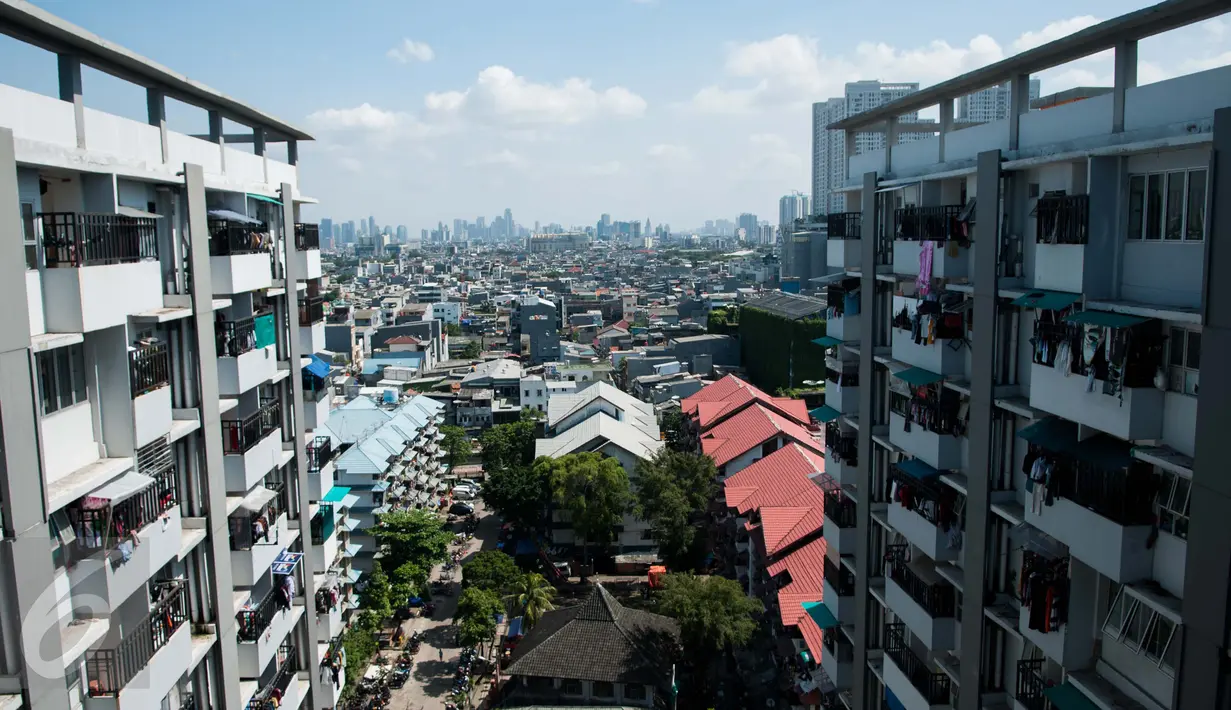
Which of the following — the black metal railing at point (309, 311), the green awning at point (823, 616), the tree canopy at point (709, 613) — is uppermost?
the black metal railing at point (309, 311)

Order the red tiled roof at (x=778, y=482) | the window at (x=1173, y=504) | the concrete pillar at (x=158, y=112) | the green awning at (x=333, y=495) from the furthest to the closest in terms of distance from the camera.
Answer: the red tiled roof at (x=778, y=482), the green awning at (x=333, y=495), the concrete pillar at (x=158, y=112), the window at (x=1173, y=504)

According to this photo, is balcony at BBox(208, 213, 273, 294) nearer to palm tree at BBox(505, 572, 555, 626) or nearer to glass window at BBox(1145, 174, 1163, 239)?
glass window at BBox(1145, 174, 1163, 239)

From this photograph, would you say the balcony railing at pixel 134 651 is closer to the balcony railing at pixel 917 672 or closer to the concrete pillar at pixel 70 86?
the concrete pillar at pixel 70 86

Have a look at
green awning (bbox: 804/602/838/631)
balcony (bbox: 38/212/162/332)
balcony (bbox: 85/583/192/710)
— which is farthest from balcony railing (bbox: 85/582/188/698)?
green awning (bbox: 804/602/838/631)

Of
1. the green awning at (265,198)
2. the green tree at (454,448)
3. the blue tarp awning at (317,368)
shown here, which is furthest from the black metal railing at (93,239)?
the green tree at (454,448)

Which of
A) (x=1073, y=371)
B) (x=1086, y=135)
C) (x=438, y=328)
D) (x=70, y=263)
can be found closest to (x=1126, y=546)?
(x=1073, y=371)

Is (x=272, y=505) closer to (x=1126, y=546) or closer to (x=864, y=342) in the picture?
(x=864, y=342)
